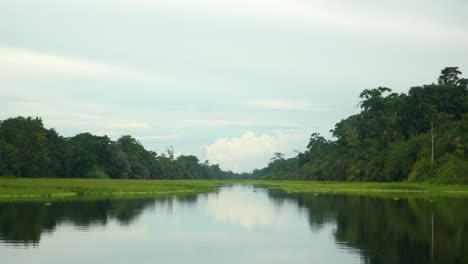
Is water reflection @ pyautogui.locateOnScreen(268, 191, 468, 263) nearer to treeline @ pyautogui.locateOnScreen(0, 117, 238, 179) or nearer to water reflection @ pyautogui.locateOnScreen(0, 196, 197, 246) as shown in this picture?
water reflection @ pyautogui.locateOnScreen(0, 196, 197, 246)

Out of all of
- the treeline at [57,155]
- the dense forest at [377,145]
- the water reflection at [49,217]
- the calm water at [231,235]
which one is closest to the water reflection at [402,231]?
the calm water at [231,235]

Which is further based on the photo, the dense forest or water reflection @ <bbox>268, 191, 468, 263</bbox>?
the dense forest

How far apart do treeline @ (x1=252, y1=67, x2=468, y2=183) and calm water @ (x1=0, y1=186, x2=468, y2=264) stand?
4346cm

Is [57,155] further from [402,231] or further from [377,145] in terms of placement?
[402,231]

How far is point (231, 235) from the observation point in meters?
33.9

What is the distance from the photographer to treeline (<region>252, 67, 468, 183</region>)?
9219cm

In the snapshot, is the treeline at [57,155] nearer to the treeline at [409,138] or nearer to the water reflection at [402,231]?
the treeline at [409,138]

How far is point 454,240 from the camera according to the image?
97.9ft

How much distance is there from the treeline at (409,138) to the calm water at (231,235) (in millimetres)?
43457

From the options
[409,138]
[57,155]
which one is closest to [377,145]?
[409,138]

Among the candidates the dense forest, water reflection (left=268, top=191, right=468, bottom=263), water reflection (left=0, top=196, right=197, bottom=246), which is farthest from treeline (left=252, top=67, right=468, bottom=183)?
water reflection (left=0, top=196, right=197, bottom=246)

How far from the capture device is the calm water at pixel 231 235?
998 inches

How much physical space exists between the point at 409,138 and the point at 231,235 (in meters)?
90.7

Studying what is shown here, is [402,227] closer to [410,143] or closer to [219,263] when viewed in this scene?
[219,263]
